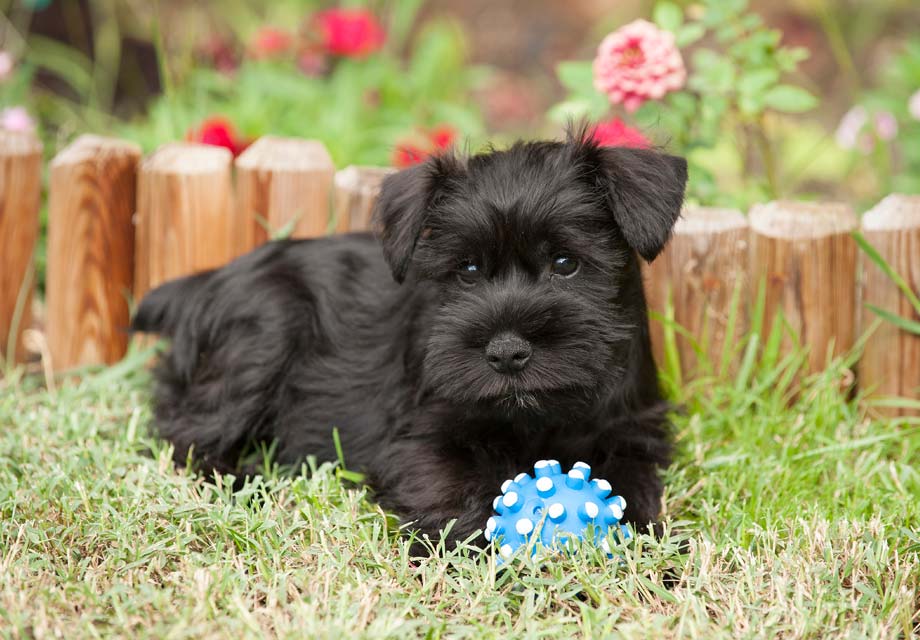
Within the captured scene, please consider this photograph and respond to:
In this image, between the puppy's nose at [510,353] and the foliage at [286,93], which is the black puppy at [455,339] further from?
the foliage at [286,93]

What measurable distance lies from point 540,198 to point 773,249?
4.15 ft

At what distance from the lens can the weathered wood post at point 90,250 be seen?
13.8 ft

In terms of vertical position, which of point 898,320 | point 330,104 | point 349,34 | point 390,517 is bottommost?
point 390,517

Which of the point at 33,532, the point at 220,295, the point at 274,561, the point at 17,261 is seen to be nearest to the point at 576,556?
the point at 274,561

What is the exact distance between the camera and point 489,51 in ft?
30.2

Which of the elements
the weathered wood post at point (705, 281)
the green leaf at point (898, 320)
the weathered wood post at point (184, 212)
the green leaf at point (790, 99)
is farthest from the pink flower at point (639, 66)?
the weathered wood post at point (184, 212)

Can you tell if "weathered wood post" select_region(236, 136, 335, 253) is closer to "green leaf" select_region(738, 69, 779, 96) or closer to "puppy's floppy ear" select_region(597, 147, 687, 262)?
"puppy's floppy ear" select_region(597, 147, 687, 262)

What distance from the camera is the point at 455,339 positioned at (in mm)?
2893

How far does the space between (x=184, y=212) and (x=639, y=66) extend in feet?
6.08

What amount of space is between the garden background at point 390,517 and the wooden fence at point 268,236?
0.11 metres

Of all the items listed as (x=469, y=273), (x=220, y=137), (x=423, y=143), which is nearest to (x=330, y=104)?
(x=423, y=143)

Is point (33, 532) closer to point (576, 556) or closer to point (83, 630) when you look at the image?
point (83, 630)

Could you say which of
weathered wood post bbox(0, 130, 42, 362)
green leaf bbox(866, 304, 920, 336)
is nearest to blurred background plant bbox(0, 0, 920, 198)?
weathered wood post bbox(0, 130, 42, 362)

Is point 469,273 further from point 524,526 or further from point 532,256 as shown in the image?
point 524,526
